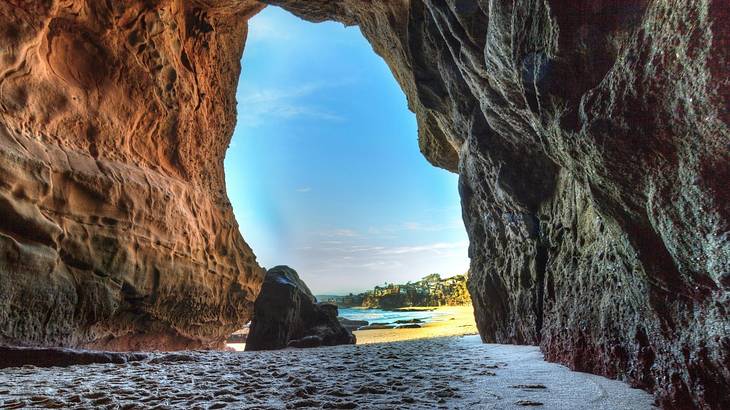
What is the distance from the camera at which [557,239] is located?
17.7 feet

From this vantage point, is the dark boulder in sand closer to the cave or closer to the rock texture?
the cave

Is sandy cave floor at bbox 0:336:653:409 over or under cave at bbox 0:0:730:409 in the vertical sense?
under

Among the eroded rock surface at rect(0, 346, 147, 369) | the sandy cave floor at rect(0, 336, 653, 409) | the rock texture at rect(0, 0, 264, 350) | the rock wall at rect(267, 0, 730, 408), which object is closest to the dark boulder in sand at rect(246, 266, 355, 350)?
the rock texture at rect(0, 0, 264, 350)

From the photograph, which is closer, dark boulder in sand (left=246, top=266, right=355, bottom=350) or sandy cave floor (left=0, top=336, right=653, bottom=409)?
sandy cave floor (left=0, top=336, right=653, bottom=409)

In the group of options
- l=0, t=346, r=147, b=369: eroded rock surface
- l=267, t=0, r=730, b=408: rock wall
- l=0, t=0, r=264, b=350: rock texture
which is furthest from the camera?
l=0, t=0, r=264, b=350: rock texture

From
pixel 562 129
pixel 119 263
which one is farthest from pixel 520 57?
pixel 119 263

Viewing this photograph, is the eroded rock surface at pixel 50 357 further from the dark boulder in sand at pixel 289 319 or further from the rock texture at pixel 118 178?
the dark boulder in sand at pixel 289 319

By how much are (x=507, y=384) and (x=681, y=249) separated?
190 cm

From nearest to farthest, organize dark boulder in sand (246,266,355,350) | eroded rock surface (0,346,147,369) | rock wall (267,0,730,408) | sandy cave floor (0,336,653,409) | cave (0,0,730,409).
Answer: rock wall (267,0,730,408)
cave (0,0,730,409)
sandy cave floor (0,336,653,409)
eroded rock surface (0,346,147,369)
dark boulder in sand (246,266,355,350)

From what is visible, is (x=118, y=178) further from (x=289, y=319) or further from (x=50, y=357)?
(x=289, y=319)

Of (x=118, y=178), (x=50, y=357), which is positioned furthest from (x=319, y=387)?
(x=118, y=178)

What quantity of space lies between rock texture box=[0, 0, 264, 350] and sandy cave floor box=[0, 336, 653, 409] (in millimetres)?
2469

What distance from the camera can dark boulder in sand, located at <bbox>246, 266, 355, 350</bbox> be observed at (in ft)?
44.2

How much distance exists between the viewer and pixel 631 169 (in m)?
2.45
